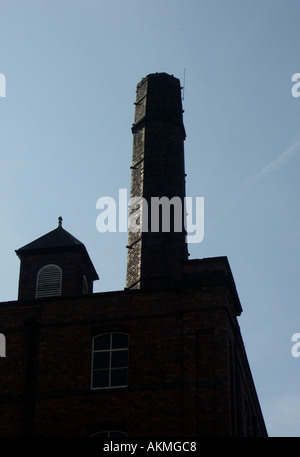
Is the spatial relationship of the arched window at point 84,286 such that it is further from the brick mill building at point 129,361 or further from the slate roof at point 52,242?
the slate roof at point 52,242

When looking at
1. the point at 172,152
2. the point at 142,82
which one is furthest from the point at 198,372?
the point at 142,82

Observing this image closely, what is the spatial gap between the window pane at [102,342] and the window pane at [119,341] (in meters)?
0.20

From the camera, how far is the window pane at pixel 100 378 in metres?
29.7

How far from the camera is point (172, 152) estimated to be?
40.0 m

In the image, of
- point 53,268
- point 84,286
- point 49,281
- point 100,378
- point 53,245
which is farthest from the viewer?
point 84,286

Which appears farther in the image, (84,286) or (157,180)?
(157,180)

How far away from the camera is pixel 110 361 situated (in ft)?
98.3

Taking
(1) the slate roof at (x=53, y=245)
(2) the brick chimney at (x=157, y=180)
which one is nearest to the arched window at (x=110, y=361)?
(1) the slate roof at (x=53, y=245)

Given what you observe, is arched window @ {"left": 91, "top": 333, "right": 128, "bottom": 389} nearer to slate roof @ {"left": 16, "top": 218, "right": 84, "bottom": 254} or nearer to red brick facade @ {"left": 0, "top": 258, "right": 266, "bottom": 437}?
red brick facade @ {"left": 0, "top": 258, "right": 266, "bottom": 437}

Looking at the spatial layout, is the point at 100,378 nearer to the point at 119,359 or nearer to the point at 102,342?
the point at 119,359

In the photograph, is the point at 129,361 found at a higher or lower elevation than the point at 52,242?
lower

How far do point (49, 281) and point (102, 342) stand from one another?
462 cm

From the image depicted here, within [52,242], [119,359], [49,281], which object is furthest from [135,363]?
[52,242]
